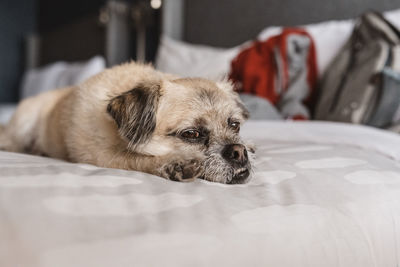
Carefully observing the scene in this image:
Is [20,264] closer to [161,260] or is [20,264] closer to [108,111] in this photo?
[161,260]

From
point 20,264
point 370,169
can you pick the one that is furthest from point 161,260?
point 370,169

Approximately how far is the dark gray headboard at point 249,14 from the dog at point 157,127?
1895mm

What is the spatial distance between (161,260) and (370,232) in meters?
0.47

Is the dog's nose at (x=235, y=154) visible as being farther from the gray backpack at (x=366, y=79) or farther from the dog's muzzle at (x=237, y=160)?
the gray backpack at (x=366, y=79)

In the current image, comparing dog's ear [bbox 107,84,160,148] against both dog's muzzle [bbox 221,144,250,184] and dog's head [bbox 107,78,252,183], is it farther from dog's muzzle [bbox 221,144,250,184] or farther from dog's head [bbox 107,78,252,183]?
dog's muzzle [bbox 221,144,250,184]

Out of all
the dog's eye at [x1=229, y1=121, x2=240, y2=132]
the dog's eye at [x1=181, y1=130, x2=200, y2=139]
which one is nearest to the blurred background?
the dog's eye at [x1=229, y1=121, x2=240, y2=132]

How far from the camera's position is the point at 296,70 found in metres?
2.40

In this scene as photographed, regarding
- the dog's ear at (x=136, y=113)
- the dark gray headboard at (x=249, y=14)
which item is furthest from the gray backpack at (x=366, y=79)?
the dog's ear at (x=136, y=113)

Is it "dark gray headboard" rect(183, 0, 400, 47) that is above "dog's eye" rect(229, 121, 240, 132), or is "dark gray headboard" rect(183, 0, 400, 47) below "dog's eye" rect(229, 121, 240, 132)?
above

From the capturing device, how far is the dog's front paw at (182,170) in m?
0.87

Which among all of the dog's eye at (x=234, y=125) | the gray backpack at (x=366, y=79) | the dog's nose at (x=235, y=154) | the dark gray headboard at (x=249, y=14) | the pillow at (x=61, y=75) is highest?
the dark gray headboard at (x=249, y=14)

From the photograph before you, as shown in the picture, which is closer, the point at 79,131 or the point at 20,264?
the point at 20,264

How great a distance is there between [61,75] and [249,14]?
2.67 metres

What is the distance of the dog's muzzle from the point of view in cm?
95
